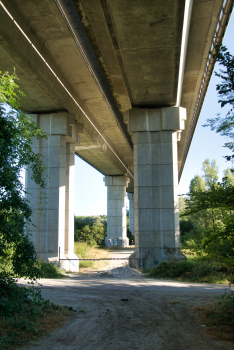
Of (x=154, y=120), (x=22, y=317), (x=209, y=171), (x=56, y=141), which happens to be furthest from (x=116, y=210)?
(x=22, y=317)

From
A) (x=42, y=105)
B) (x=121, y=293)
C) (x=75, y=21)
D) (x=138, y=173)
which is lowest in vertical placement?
(x=121, y=293)

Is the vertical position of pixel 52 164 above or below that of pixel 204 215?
above

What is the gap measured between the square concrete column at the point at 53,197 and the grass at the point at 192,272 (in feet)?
20.4

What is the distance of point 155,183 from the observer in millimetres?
19469

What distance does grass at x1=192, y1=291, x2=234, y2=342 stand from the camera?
6785mm

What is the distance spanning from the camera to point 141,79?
16219 millimetres

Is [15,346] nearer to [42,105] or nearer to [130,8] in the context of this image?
[130,8]

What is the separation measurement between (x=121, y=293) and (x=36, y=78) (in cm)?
1072

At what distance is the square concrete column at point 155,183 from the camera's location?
745 inches

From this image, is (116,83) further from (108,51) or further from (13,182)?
(13,182)

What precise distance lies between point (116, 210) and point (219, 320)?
38.8 metres

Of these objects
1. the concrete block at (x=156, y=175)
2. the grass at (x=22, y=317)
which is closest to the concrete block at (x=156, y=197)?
the concrete block at (x=156, y=175)

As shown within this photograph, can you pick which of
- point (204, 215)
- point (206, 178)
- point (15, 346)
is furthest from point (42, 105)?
point (206, 178)

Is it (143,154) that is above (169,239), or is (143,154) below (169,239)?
above
